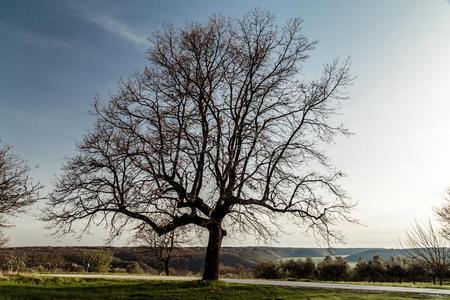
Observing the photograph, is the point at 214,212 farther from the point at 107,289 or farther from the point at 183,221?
the point at 107,289

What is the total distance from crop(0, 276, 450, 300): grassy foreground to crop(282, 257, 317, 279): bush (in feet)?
66.8

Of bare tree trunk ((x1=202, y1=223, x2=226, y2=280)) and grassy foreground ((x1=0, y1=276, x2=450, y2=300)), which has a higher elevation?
bare tree trunk ((x1=202, y1=223, x2=226, y2=280))

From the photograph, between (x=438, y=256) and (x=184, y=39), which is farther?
(x=438, y=256)

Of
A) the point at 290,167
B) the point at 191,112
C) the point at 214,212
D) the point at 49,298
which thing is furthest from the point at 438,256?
the point at 49,298

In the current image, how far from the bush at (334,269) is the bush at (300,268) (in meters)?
0.75

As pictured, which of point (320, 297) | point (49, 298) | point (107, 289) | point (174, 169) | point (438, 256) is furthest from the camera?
point (438, 256)

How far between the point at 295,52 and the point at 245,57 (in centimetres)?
281

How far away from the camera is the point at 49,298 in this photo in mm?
15586

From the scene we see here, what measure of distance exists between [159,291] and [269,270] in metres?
24.8

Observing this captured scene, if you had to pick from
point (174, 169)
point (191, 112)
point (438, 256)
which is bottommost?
point (438, 256)

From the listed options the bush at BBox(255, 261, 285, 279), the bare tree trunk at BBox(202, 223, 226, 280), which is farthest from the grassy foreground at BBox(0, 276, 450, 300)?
the bush at BBox(255, 261, 285, 279)

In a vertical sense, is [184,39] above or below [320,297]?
above

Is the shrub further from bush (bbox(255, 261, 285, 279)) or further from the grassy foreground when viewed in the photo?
the grassy foreground

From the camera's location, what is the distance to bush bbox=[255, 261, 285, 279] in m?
41.9
